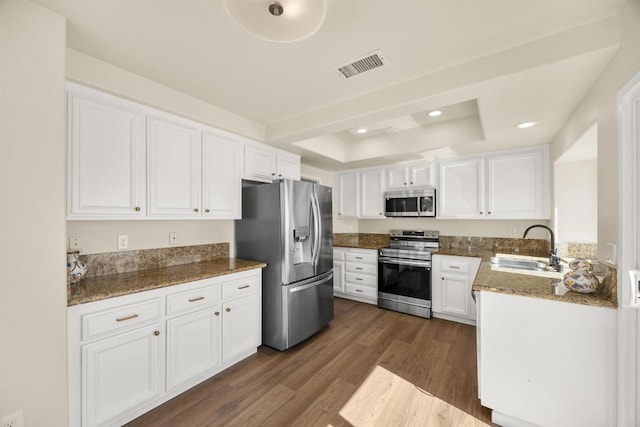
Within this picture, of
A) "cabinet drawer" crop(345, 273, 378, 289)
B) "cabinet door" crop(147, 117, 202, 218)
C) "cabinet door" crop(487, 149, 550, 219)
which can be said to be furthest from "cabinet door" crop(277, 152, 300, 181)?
"cabinet door" crop(487, 149, 550, 219)

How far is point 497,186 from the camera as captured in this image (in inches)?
132

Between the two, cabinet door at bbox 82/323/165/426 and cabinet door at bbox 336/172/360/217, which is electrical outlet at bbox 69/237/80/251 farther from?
cabinet door at bbox 336/172/360/217

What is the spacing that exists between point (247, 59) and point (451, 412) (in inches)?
109

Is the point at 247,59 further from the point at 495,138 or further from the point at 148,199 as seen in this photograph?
the point at 495,138

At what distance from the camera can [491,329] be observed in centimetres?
177

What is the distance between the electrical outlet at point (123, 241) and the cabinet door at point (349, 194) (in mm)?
3111

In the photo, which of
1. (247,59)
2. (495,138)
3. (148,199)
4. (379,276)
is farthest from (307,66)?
Answer: (379,276)

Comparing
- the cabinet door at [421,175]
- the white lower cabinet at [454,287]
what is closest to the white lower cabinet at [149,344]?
the white lower cabinet at [454,287]

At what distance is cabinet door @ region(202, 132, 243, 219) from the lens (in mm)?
2525

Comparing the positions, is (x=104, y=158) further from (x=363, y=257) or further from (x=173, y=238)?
(x=363, y=257)

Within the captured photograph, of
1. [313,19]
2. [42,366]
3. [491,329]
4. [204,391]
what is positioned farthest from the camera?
[204,391]

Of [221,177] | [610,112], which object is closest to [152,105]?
[221,177]

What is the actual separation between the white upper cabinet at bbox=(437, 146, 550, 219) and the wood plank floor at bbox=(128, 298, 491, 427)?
1.47m

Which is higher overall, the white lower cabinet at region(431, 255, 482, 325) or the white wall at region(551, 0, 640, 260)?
the white wall at region(551, 0, 640, 260)
